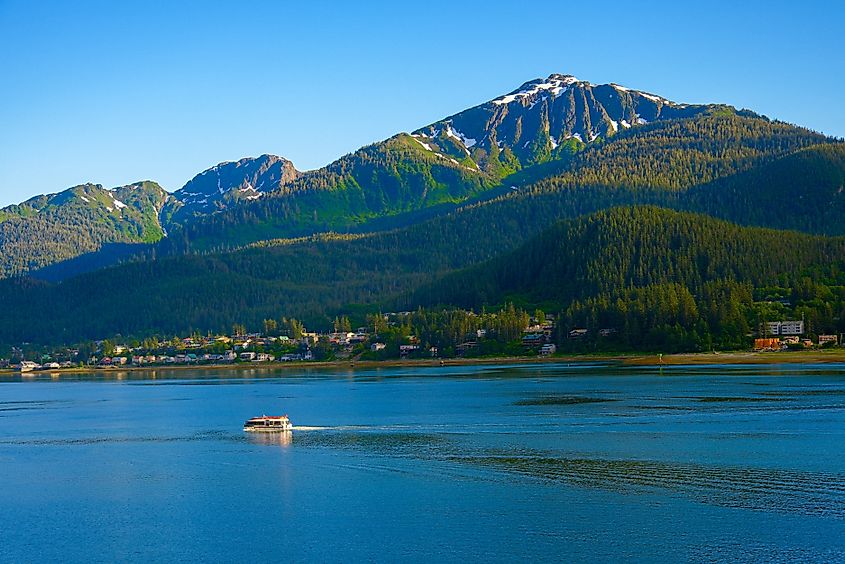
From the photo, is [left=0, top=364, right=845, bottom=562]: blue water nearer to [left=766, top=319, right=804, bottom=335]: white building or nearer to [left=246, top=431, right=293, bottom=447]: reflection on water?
[left=246, top=431, right=293, bottom=447]: reflection on water

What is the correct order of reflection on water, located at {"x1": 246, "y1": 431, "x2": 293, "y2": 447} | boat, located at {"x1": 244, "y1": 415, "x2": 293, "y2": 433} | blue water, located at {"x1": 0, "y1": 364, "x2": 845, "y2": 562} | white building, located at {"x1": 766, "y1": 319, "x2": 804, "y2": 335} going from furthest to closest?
white building, located at {"x1": 766, "y1": 319, "x2": 804, "y2": 335}, boat, located at {"x1": 244, "y1": 415, "x2": 293, "y2": 433}, reflection on water, located at {"x1": 246, "y1": 431, "x2": 293, "y2": 447}, blue water, located at {"x1": 0, "y1": 364, "x2": 845, "y2": 562}

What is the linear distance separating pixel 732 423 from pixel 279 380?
104950 mm

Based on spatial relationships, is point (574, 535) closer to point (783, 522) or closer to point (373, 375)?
point (783, 522)

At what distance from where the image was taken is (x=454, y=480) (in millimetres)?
62844

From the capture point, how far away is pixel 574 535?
4894 cm

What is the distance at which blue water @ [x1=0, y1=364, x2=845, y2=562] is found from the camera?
160 feet

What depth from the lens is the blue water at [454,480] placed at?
48.8 meters

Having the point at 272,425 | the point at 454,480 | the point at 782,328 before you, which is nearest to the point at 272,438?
the point at 272,425

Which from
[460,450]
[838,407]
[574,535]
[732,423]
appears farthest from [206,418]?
[574,535]

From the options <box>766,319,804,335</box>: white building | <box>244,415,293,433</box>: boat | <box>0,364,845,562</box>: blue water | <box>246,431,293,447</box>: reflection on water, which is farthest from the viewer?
<box>766,319,804,335</box>: white building

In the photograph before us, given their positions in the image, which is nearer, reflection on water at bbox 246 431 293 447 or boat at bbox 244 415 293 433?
reflection on water at bbox 246 431 293 447

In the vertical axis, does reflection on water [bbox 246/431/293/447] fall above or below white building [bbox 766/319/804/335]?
below

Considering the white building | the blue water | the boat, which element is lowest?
the blue water

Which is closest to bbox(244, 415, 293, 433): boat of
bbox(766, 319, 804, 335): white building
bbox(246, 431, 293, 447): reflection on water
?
bbox(246, 431, 293, 447): reflection on water
